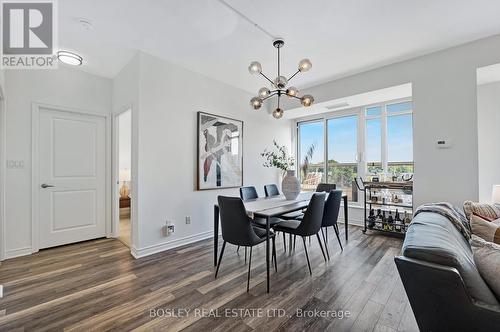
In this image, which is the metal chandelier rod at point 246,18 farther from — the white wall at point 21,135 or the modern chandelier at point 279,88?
the white wall at point 21,135

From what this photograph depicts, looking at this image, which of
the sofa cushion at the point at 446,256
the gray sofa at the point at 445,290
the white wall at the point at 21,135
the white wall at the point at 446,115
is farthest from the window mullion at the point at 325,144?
the white wall at the point at 21,135

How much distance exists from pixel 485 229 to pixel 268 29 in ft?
8.89

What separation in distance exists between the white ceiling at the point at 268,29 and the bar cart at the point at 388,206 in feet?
6.32

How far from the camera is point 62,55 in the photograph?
114 inches

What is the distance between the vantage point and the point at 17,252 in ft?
9.38

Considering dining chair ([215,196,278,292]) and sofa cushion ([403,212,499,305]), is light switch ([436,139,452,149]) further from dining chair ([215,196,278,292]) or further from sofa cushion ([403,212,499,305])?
dining chair ([215,196,278,292])

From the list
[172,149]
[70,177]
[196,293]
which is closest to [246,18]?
[172,149]

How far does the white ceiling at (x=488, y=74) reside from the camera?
9.08 feet

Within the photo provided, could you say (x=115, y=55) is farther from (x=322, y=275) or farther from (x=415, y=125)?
(x=415, y=125)

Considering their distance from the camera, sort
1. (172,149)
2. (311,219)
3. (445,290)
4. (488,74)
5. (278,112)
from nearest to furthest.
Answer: (445,290) < (311,219) < (278,112) < (488,74) < (172,149)

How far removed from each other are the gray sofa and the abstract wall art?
116 inches

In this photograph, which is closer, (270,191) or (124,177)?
(270,191)

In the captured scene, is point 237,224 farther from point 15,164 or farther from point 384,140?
point 384,140

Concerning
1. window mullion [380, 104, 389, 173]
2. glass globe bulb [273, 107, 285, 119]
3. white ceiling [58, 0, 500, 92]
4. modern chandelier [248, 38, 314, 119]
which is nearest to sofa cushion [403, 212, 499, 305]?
modern chandelier [248, 38, 314, 119]
